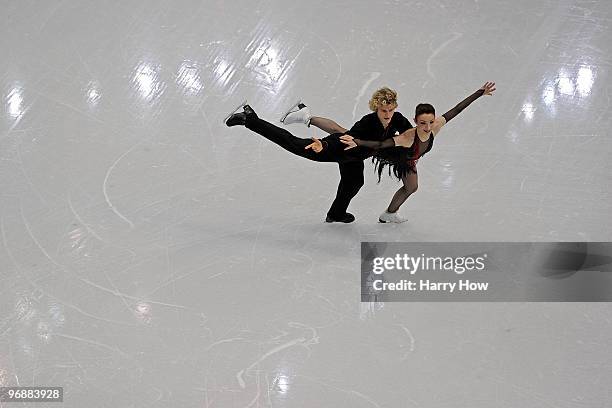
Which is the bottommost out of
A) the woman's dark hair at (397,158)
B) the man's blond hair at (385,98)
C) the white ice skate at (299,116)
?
the woman's dark hair at (397,158)

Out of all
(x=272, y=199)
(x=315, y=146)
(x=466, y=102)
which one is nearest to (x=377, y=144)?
(x=315, y=146)

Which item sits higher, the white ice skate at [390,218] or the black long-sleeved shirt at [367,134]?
the black long-sleeved shirt at [367,134]

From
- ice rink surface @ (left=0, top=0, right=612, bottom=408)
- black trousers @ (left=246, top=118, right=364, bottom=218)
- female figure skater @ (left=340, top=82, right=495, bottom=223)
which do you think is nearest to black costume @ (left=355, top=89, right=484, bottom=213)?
female figure skater @ (left=340, top=82, right=495, bottom=223)

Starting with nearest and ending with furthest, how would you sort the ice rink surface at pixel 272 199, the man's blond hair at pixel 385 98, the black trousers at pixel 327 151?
1. the ice rink surface at pixel 272 199
2. the man's blond hair at pixel 385 98
3. the black trousers at pixel 327 151

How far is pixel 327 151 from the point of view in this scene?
4641mm

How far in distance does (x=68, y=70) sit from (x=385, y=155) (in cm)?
243

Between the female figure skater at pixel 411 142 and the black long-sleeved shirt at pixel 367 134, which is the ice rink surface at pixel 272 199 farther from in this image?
the black long-sleeved shirt at pixel 367 134

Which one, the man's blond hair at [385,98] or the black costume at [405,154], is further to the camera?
the black costume at [405,154]

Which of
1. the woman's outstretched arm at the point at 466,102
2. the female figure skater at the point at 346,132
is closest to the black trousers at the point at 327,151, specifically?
the female figure skater at the point at 346,132

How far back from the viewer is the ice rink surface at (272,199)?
4102 millimetres

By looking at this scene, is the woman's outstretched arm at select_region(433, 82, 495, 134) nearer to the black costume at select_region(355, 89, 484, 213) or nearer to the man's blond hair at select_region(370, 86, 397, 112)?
the black costume at select_region(355, 89, 484, 213)

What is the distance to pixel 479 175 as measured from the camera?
5305 millimetres

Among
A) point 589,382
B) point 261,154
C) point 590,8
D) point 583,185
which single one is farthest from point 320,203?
point 590,8

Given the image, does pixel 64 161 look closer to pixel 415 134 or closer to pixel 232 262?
pixel 232 262
